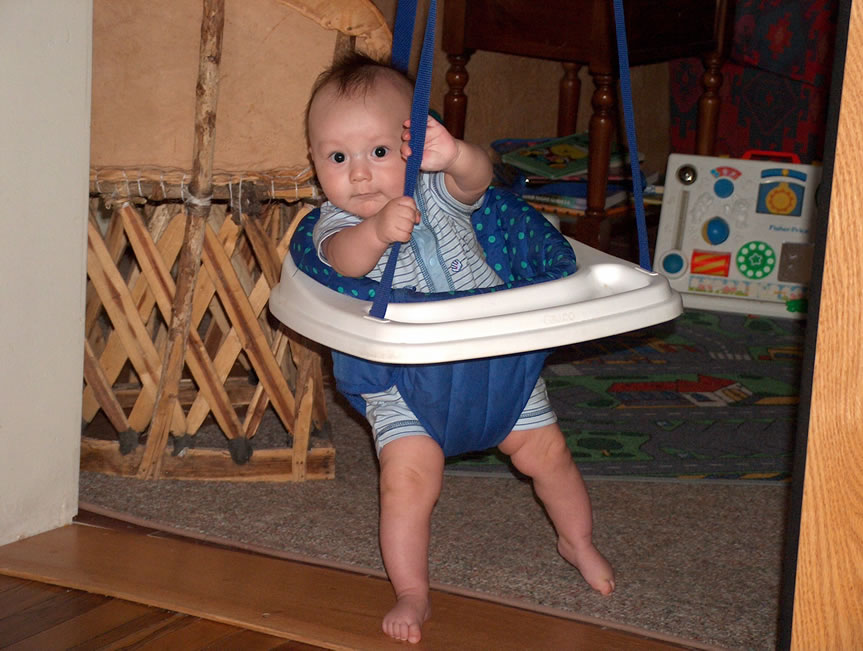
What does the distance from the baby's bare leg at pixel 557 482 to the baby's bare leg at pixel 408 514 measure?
0.36 ft

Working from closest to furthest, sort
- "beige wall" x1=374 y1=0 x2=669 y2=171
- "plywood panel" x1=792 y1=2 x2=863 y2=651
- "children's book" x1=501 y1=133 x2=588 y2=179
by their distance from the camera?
"plywood panel" x1=792 y1=2 x2=863 y2=651 < "children's book" x1=501 y1=133 x2=588 y2=179 < "beige wall" x1=374 y1=0 x2=669 y2=171

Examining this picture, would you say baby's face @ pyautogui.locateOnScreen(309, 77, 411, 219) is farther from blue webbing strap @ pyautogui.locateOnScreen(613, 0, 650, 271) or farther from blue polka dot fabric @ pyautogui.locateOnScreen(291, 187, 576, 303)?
blue webbing strap @ pyautogui.locateOnScreen(613, 0, 650, 271)

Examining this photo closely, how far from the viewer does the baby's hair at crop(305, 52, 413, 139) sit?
38.5 inches

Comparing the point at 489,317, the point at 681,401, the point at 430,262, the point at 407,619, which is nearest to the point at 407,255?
the point at 430,262

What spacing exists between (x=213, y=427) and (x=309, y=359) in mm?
239

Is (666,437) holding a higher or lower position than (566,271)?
lower

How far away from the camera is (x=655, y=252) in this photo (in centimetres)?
226

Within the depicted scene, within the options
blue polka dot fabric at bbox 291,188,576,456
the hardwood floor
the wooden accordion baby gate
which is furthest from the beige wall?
the hardwood floor

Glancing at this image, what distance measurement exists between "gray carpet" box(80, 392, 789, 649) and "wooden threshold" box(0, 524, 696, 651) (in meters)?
0.04

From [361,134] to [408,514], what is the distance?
1.19 ft

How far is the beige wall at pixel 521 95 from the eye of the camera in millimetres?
2625

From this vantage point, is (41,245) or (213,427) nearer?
(41,245)

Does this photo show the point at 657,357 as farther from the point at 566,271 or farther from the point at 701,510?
the point at 566,271

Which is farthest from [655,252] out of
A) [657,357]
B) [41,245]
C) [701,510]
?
[41,245]
